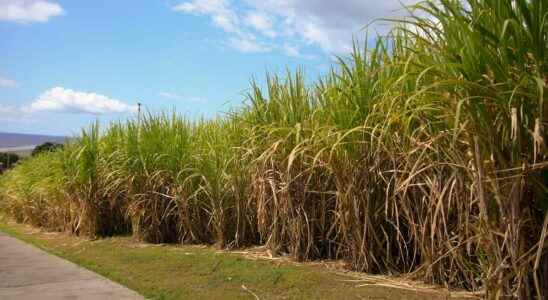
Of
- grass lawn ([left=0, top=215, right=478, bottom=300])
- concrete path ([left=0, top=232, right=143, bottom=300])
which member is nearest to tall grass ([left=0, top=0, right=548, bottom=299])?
grass lawn ([left=0, top=215, right=478, bottom=300])

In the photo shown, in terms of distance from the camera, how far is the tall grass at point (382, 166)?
3.26m

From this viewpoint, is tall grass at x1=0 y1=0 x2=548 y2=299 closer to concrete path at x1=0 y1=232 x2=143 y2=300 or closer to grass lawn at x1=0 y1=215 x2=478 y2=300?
grass lawn at x1=0 y1=215 x2=478 y2=300

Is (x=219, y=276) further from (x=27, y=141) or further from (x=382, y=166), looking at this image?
(x=27, y=141)

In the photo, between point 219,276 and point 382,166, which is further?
point 219,276

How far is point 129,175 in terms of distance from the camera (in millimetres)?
8141

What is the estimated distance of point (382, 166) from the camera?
486 centimetres

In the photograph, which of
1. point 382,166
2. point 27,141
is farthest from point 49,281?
point 27,141

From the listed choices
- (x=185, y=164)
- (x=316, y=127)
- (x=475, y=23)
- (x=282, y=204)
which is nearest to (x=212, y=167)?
(x=185, y=164)

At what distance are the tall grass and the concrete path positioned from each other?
1449 mm

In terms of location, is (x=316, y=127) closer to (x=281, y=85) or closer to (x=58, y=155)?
(x=281, y=85)

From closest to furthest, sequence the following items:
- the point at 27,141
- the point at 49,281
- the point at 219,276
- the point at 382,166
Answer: the point at 382,166, the point at 219,276, the point at 49,281, the point at 27,141

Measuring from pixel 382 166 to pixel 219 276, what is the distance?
6.04 feet

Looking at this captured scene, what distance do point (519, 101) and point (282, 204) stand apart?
2.83 metres

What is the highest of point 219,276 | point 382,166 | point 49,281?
point 382,166
